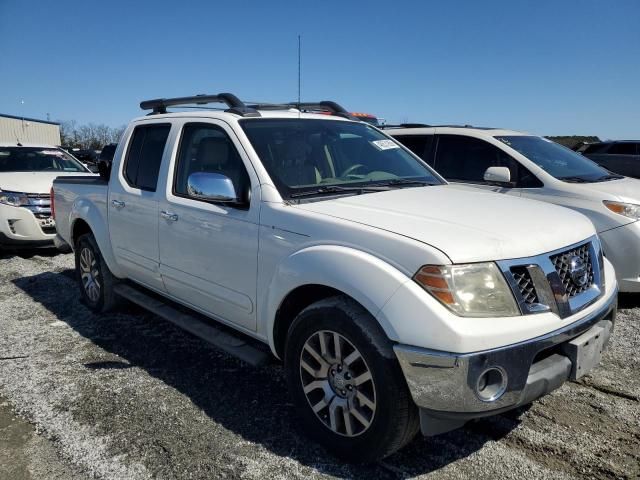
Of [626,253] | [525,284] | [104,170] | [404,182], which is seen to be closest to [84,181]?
[104,170]

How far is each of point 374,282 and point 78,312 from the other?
399 cm

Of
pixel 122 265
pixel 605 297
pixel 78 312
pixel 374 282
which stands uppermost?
pixel 374 282

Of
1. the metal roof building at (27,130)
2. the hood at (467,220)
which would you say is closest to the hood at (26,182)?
the hood at (467,220)

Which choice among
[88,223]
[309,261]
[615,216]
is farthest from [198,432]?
[615,216]

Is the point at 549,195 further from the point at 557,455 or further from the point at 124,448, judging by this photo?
the point at 124,448

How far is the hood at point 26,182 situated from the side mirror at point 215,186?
16.6 feet

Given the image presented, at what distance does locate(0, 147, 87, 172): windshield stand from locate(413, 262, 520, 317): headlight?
851 cm

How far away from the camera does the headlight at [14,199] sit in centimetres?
759

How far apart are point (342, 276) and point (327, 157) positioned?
1.30 metres

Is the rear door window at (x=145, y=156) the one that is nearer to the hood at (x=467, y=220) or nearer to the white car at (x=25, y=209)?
the hood at (x=467, y=220)

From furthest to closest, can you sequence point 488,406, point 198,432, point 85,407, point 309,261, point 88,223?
1. point 88,223
2. point 85,407
3. point 198,432
4. point 309,261
5. point 488,406

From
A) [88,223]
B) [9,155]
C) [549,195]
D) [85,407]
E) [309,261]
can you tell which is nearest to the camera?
[309,261]

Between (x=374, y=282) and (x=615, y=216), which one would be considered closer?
(x=374, y=282)

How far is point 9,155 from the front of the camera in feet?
29.3
